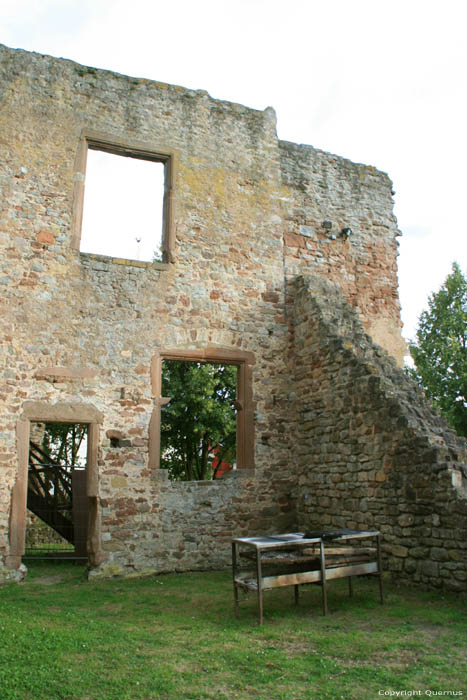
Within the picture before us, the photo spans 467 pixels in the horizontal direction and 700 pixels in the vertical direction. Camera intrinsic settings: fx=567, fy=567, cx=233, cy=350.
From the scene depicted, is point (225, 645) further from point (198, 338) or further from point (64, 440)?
point (64, 440)

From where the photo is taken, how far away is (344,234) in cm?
1094

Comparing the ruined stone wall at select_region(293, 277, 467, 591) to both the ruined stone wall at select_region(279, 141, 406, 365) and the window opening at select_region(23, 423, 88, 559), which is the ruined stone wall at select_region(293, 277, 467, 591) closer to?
the ruined stone wall at select_region(279, 141, 406, 365)

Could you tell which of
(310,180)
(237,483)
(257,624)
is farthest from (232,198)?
(257,624)

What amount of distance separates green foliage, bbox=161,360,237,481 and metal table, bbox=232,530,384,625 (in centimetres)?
886

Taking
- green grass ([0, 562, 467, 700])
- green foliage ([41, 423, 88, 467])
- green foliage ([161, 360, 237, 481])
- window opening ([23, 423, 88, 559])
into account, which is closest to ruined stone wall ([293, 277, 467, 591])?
green grass ([0, 562, 467, 700])

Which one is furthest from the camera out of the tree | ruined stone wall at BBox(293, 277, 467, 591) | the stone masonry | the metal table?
the tree

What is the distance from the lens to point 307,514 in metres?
8.92

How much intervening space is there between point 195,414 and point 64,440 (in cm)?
476

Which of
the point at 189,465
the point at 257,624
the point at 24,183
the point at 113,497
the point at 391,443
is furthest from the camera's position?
the point at 189,465

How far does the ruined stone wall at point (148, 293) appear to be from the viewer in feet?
26.6

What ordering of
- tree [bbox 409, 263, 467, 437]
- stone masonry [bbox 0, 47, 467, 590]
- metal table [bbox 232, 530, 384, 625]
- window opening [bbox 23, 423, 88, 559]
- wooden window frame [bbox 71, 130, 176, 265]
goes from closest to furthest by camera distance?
metal table [bbox 232, 530, 384, 625]
stone masonry [bbox 0, 47, 467, 590]
wooden window frame [bbox 71, 130, 176, 265]
window opening [bbox 23, 423, 88, 559]
tree [bbox 409, 263, 467, 437]

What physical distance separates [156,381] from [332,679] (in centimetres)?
541

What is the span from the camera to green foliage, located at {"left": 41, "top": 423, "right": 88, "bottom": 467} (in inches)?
680

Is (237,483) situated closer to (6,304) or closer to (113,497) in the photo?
(113,497)
